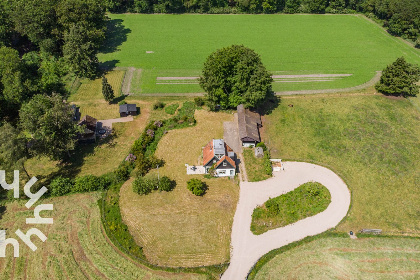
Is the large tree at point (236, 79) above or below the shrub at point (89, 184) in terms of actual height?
above

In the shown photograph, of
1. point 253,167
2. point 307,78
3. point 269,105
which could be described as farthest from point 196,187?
point 307,78

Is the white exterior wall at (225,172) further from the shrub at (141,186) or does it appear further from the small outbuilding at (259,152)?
the shrub at (141,186)

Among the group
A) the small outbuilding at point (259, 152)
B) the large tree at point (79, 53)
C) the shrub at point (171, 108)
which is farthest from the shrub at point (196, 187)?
the large tree at point (79, 53)

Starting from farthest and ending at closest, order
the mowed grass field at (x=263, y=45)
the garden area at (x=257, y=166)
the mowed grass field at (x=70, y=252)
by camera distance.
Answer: the mowed grass field at (x=263, y=45)
the garden area at (x=257, y=166)
the mowed grass field at (x=70, y=252)

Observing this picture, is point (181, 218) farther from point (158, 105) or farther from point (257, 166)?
point (158, 105)

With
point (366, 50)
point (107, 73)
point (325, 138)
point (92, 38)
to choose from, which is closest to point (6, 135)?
point (107, 73)

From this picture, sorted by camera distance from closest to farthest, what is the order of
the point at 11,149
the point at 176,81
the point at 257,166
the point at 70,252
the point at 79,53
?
1. the point at 70,252
2. the point at 11,149
3. the point at 257,166
4. the point at 79,53
5. the point at 176,81
